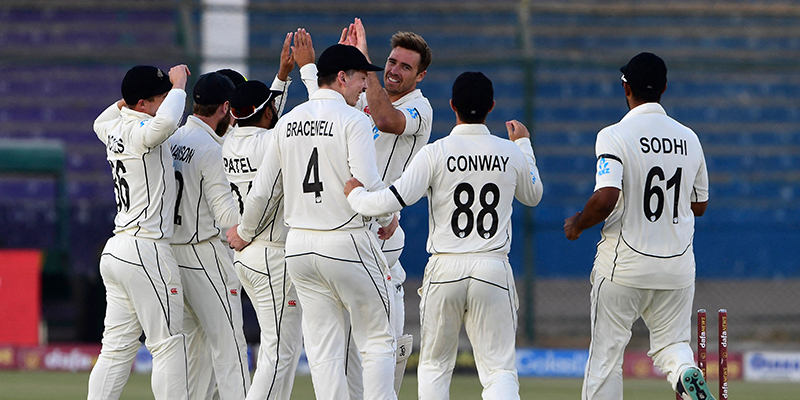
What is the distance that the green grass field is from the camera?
902 cm

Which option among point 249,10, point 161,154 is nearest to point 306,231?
point 161,154

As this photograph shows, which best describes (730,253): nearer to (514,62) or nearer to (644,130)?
(514,62)

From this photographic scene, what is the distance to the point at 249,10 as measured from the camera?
13445 millimetres

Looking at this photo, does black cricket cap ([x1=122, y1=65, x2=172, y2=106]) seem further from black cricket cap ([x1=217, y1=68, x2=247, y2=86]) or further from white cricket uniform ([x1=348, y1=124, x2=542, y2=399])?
white cricket uniform ([x1=348, y1=124, x2=542, y2=399])

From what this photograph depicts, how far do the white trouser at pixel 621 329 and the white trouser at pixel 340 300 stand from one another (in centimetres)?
121

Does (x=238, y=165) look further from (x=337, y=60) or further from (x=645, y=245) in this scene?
(x=645, y=245)

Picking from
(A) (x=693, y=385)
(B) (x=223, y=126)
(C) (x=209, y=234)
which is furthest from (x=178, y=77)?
(A) (x=693, y=385)

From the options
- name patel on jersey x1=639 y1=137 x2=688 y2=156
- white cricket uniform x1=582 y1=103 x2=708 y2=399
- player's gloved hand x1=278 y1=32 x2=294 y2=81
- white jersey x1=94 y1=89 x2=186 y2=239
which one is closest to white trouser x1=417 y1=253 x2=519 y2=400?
white cricket uniform x1=582 y1=103 x2=708 y2=399

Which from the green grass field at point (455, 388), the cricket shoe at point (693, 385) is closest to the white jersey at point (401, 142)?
the cricket shoe at point (693, 385)

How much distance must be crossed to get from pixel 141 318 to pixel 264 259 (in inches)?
31.5

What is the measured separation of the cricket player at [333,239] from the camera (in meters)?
5.60

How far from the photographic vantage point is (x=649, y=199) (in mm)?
5809

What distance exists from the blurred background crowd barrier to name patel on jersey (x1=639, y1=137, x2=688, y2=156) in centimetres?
661

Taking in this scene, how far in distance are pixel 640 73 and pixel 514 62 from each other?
6.94 m
